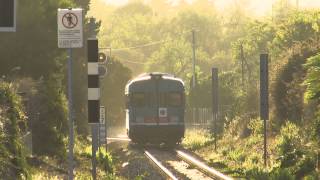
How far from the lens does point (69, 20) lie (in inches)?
412

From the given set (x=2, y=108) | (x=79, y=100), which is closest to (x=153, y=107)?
(x=79, y=100)

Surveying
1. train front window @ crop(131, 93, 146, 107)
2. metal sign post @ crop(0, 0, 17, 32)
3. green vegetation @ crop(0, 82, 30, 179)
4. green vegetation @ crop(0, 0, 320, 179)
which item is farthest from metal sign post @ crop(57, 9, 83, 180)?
train front window @ crop(131, 93, 146, 107)

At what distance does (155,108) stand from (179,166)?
8416mm

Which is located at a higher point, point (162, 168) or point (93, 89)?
point (93, 89)

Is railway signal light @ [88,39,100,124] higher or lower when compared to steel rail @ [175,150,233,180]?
higher

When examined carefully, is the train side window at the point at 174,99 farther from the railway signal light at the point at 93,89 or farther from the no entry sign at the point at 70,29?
the no entry sign at the point at 70,29

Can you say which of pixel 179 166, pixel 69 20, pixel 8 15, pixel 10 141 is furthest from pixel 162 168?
pixel 8 15

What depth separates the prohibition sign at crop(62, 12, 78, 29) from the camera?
10.4 meters

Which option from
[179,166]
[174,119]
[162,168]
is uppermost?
[174,119]

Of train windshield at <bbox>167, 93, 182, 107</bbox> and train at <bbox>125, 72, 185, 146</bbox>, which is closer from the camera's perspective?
train at <bbox>125, 72, 185, 146</bbox>

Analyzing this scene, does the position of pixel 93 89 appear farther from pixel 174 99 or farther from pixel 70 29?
pixel 174 99

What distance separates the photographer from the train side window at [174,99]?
105ft

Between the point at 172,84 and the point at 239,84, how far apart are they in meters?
26.3

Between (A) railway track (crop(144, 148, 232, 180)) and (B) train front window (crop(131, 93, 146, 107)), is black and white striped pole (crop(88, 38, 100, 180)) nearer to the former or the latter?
(A) railway track (crop(144, 148, 232, 180))
